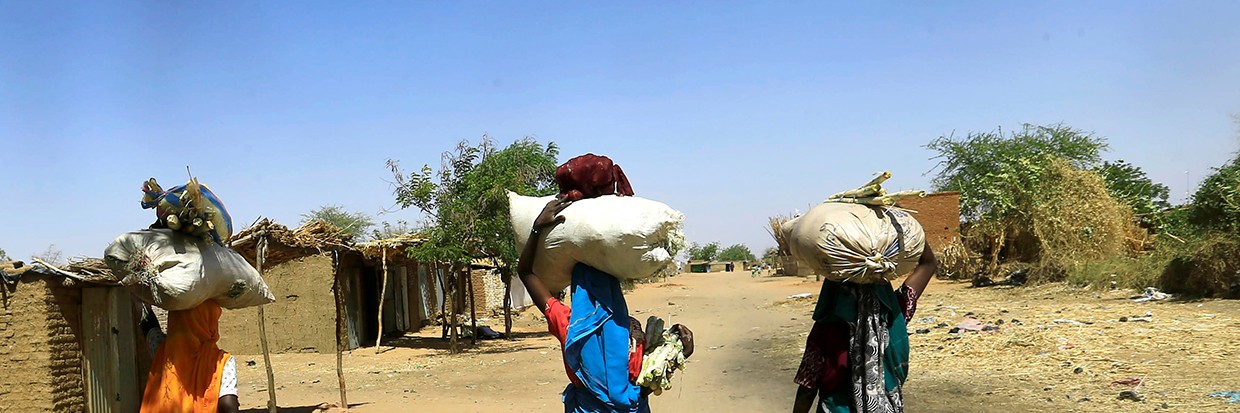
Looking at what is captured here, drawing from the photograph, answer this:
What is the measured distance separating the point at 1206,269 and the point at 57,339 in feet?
49.4

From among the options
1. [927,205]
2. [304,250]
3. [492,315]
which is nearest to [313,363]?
[304,250]

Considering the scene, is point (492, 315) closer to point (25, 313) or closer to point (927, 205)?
point (927, 205)

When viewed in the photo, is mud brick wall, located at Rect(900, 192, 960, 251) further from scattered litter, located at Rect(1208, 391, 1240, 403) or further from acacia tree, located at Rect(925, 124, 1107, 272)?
scattered litter, located at Rect(1208, 391, 1240, 403)

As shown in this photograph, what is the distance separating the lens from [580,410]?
3723 millimetres

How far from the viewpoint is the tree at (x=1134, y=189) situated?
26719 millimetres

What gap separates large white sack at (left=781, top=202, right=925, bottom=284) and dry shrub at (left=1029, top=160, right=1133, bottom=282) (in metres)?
17.2

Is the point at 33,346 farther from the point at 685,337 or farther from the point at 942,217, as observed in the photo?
the point at 942,217

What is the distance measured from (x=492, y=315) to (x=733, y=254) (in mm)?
66426

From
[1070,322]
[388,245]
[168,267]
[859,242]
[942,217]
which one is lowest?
[1070,322]

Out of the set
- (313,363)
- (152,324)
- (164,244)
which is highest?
(164,244)

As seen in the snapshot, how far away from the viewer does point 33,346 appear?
7.36 meters

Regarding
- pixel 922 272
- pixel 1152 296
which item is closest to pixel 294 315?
pixel 922 272

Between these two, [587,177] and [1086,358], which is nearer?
[587,177]

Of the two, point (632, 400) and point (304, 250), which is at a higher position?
point (304, 250)
